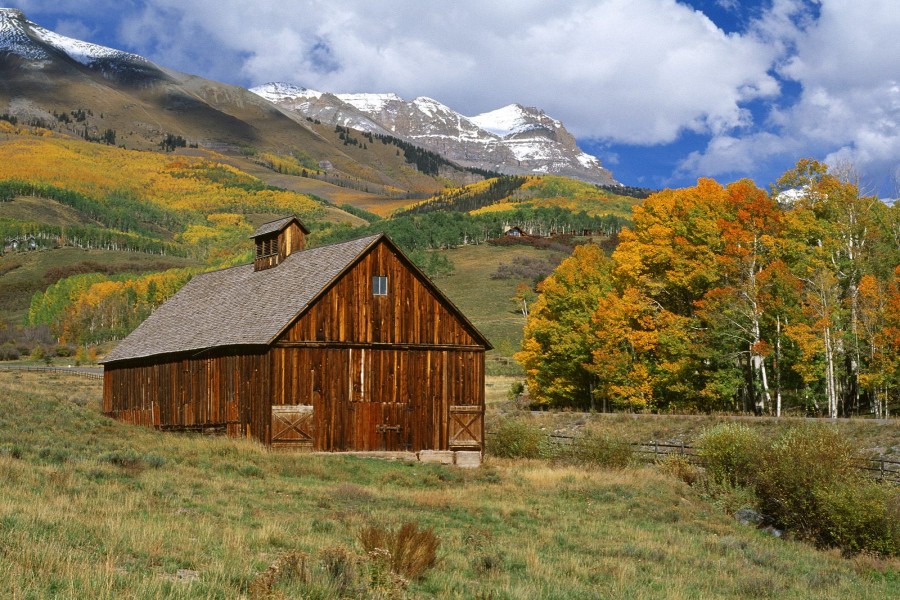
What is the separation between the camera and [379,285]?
36.7 meters

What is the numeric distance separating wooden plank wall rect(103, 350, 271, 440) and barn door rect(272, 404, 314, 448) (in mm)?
373

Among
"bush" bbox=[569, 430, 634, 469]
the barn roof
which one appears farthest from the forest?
the barn roof

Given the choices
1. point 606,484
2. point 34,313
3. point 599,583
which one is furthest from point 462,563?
point 34,313

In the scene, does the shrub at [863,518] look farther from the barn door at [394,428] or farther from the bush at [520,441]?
the barn door at [394,428]

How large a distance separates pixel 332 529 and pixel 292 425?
16866 mm

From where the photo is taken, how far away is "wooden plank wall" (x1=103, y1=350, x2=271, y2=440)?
3444 centimetres

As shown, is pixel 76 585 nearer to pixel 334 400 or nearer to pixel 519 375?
pixel 334 400

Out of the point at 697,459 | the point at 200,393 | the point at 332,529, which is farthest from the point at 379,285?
the point at 332,529

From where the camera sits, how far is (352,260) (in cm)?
3591

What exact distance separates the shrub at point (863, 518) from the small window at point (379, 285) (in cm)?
1839

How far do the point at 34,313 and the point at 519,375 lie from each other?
125963 millimetres

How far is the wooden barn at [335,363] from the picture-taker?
34.3 meters

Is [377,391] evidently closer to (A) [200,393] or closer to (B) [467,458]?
(B) [467,458]

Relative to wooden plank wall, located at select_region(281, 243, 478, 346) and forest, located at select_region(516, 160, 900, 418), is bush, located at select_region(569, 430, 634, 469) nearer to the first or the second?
wooden plank wall, located at select_region(281, 243, 478, 346)
